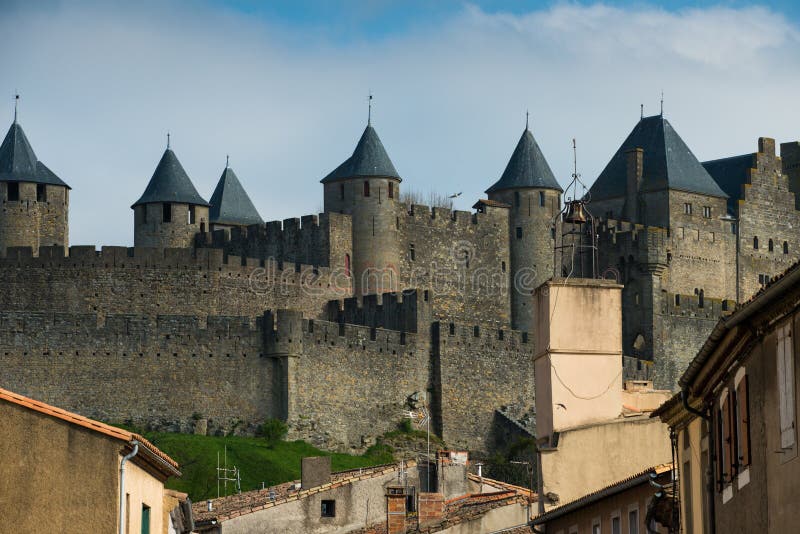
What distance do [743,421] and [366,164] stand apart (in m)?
51.6

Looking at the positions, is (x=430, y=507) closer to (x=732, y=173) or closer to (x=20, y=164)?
(x=20, y=164)

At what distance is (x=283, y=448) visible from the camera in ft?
184

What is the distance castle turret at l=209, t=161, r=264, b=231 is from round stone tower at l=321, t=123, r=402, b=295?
251 inches

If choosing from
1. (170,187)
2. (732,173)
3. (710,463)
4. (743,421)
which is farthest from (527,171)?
(743,421)

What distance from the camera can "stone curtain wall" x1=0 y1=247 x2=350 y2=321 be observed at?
60531mm

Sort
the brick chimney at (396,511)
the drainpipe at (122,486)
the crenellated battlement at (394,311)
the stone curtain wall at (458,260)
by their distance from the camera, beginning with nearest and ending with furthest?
the drainpipe at (122,486) → the brick chimney at (396,511) → the crenellated battlement at (394,311) → the stone curtain wall at (458,260)

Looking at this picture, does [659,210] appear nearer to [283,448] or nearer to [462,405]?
[462,405]

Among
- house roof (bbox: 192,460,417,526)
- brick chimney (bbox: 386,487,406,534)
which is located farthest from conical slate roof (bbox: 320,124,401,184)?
brick chimney (bbox: 386,487,406,534)

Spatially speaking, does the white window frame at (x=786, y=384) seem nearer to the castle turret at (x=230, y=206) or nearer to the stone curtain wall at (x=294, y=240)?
the stone curtain wall at (x=294, y=240)

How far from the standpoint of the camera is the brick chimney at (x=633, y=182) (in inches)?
2857

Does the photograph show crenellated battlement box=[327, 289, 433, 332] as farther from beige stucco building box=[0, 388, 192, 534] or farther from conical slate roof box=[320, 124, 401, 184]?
beige stucco building box=[0, 388, 192, 534]

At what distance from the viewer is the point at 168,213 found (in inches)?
2625

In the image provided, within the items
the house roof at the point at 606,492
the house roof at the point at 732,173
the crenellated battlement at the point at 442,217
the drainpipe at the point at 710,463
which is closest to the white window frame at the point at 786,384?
the drainpipe at the point at 710,463

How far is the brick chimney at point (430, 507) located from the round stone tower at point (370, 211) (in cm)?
3385
